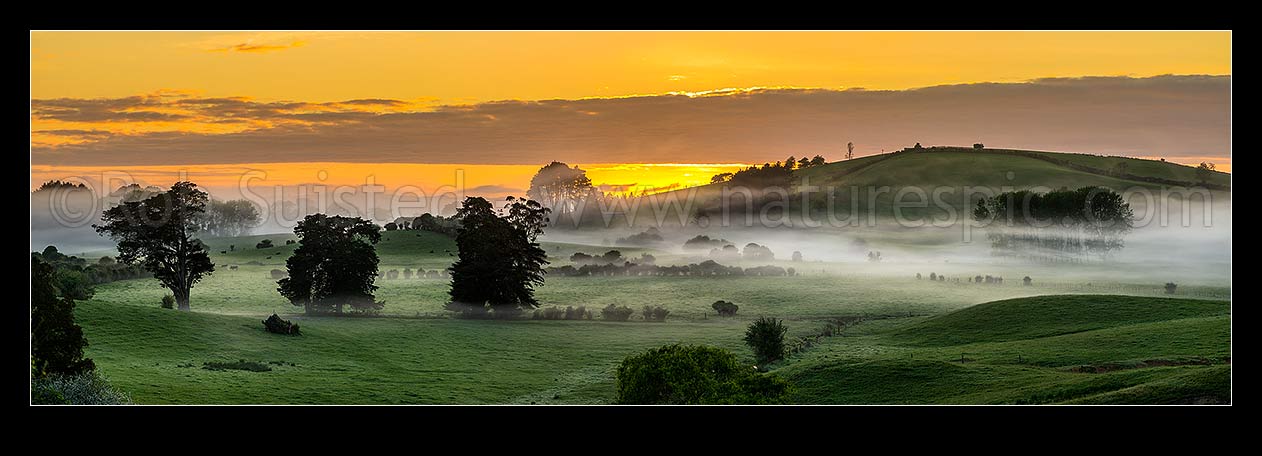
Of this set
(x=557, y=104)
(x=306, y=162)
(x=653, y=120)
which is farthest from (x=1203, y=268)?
(x=306, y=162)

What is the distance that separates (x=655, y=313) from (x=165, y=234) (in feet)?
102

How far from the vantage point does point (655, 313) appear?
78188mm

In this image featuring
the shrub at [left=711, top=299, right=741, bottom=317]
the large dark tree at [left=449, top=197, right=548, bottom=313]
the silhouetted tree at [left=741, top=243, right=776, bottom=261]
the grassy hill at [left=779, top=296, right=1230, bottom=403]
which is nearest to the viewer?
the grassy hill at [left=779, top=296, right=1230, bottom=403]

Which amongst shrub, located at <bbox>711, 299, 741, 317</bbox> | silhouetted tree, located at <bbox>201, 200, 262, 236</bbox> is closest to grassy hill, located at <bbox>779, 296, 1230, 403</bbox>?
shrub, located at <bbox>711, 299, 741, 317</bbox>

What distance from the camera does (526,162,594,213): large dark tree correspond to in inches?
3584

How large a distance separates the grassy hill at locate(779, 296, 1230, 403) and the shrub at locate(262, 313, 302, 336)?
80.0 ft

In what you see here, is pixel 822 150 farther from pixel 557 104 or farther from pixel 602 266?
pixel 557 104

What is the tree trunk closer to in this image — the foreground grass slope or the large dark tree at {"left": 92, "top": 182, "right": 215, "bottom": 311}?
the large dark tree at {"left": 92, "top": 182, "right": 215, "bottom": 311}

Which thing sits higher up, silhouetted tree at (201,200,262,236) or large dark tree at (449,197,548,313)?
silhouetted tree at (201,200,262,236)

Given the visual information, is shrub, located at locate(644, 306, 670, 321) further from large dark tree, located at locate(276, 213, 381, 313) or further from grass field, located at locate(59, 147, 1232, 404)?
large dark tree, located at locate(276, 213, 381, 313)

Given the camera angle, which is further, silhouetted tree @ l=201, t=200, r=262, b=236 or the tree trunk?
silhouetted tree @ l=201, t=200, r=262, b=236

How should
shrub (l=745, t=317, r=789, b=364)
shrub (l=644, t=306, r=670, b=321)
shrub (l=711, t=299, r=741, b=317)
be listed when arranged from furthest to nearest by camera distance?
shrub (l=711, t=299, r=741, b=317) → shrub (l=644, t=306, r=670, b=321) → shrub (l=745, t=317, r=789, b=364)

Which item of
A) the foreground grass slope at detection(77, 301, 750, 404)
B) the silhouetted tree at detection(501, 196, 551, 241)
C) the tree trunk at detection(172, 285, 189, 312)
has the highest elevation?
the silhouetted tree at detection(501, 196, 551, 241)
